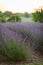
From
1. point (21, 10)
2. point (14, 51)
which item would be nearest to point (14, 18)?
point (21, 10)

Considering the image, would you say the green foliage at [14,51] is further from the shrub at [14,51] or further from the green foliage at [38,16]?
the green foliage at [38,16]

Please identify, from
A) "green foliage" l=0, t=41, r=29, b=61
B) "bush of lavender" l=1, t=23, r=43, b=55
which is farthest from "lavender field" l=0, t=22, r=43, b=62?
"green foliage" l=0, t=41, r=29, b=61

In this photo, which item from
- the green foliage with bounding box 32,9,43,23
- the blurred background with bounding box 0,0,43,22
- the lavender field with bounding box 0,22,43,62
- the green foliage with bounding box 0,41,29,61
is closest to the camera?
the green foliage with bounding box 0,41,29,61

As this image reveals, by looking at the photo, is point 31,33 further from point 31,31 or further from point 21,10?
point 21,10

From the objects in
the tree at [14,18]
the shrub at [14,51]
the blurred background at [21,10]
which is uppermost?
the blurred background at [21,10]

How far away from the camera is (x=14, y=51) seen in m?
3.18

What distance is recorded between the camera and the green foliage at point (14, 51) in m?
3.19

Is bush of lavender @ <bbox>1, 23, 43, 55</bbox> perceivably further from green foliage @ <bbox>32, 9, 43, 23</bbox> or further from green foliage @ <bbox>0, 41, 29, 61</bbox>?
green foliage @ <bbox>0, 41, 29, 61</bbox>

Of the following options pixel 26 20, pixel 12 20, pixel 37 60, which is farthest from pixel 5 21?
pixel 37 60

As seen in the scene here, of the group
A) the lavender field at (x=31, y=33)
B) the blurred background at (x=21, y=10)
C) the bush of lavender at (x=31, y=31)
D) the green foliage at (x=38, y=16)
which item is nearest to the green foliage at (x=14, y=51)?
the lavender field at (x=31, y=33)

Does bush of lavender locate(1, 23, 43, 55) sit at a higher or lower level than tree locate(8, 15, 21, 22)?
lower

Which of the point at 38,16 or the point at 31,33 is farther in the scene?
the point at 38,16

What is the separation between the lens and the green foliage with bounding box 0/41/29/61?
3.19m

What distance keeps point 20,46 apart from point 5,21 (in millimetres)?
929
